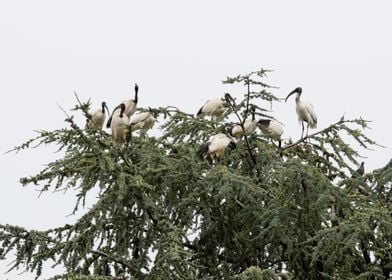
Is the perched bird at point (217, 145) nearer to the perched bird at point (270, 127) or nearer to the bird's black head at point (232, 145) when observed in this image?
the bird's black head at point (232, 145)

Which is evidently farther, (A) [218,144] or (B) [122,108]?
(B) [122,108]

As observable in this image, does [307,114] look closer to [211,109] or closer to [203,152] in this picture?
[211,109]

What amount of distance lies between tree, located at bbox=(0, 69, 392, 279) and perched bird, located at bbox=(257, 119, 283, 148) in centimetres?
37

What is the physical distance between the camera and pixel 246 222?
20.5 ft

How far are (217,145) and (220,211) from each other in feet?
1.71

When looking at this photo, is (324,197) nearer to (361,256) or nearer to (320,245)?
(320,245)

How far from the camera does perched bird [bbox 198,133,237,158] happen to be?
6.65 metres

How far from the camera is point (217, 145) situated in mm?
6699

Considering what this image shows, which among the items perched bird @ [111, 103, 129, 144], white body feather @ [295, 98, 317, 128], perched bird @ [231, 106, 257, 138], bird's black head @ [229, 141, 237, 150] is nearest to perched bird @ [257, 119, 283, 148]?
perched bird @ [231, 106, 257, 138]

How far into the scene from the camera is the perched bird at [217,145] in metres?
6.65

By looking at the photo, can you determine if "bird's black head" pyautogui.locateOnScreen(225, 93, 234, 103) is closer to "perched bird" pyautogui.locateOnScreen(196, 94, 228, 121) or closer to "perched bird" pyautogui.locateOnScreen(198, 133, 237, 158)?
"perched bird" pyautogui.locateOnScreen(198, 133, 237, 158)

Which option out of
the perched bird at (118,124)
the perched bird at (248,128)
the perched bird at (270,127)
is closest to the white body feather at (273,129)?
the perched bird at (270,127)

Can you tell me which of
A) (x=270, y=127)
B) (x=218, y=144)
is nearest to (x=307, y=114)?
(x=270, y=127)

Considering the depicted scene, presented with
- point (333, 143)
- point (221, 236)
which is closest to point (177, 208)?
point (221, 236)
